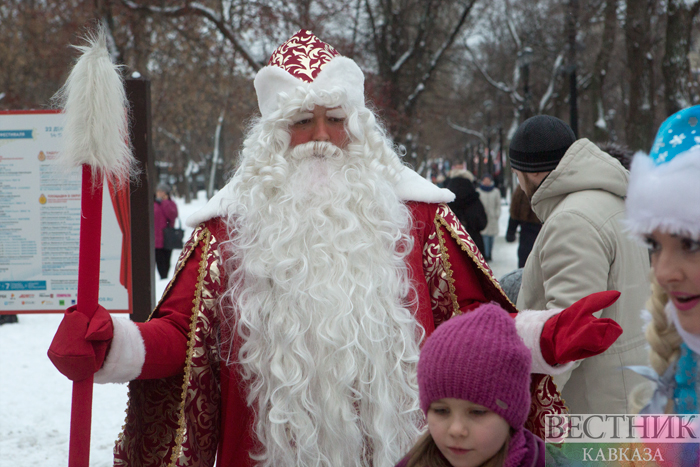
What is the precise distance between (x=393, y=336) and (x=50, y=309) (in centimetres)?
326

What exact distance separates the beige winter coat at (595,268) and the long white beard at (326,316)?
1.94 ft

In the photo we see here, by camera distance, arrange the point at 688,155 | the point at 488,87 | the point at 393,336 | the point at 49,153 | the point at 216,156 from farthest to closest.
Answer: the point at 216,156, the point at 488,87, the point at 49,153, the point at 393,336, the point at 688,155

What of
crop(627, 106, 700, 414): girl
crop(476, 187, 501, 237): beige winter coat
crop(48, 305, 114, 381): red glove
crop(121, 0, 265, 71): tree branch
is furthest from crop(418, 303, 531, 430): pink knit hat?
crop(476, 187, 501, 237): beige winter coat

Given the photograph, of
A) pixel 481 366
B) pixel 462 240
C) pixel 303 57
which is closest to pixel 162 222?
pixel 303 57

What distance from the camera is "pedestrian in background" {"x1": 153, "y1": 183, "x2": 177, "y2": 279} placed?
11820 millimetres

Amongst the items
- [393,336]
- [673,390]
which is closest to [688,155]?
[673,390]

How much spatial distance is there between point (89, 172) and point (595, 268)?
176 cm

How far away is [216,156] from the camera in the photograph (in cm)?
3578

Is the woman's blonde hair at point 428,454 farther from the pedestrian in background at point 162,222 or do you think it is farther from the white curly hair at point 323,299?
the pedestrian in background at point 162,222

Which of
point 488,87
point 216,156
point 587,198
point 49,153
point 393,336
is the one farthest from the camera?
point 216,156

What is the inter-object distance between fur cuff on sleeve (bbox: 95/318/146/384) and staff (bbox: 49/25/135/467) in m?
0.07

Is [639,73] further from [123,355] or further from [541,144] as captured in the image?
[123,355]

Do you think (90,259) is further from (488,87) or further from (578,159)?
(488,87)

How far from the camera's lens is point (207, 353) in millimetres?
2461
